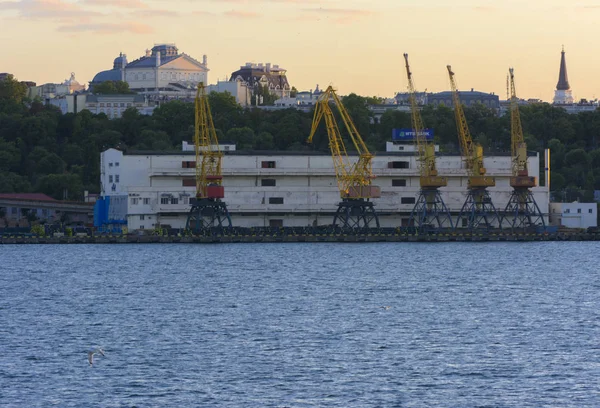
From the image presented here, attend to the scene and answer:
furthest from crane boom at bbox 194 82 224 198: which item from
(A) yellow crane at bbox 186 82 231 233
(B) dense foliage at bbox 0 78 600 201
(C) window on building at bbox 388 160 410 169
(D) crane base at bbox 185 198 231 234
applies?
(B) dense foliage at bbox 0 78 600 201

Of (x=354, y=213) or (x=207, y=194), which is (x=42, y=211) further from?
(x=354, y=213)

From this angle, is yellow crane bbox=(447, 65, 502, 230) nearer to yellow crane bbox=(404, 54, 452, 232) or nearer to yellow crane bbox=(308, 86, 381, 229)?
yellow crane bbox=(404, 54, 452, 232)

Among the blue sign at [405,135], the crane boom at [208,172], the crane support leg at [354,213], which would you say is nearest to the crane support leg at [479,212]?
the crane support leg at [354,213]

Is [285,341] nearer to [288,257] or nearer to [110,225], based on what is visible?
[288,257]

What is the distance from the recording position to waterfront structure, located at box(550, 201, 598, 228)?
130 m

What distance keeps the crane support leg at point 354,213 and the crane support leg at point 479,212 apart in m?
8.06

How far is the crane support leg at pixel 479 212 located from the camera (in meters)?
124

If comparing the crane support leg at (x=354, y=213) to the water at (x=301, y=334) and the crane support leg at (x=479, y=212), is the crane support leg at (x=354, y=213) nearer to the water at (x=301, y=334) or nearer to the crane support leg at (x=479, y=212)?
the crane support leg at (x=479, y=212)

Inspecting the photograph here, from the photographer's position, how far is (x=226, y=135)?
175250 mm

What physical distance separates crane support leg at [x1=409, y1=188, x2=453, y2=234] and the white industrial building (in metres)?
1.56

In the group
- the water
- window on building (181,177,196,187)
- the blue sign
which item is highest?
the blue sign

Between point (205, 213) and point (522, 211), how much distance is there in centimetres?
2831

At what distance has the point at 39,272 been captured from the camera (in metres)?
88.4

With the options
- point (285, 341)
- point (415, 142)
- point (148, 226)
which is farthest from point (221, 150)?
point (285, 341)
